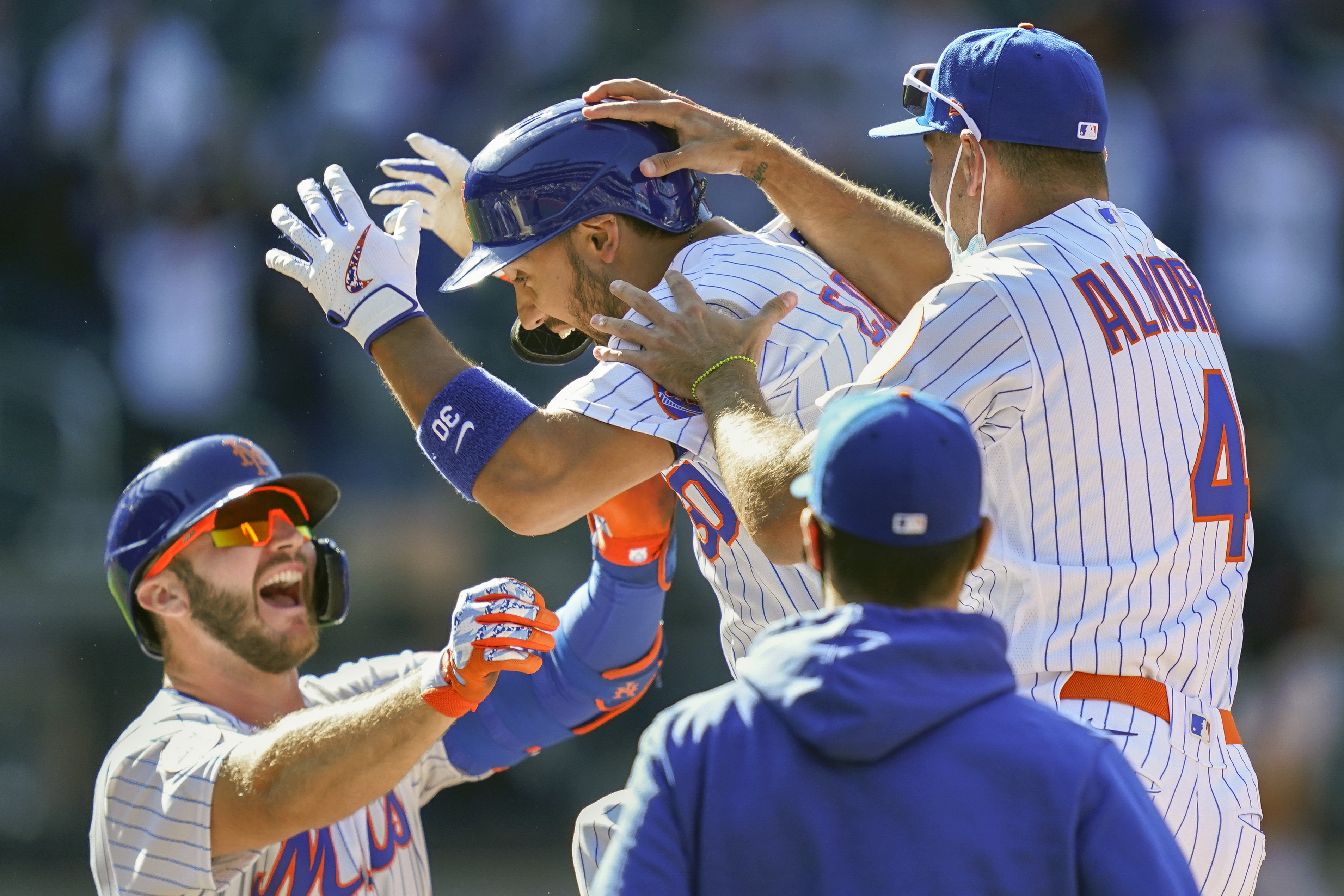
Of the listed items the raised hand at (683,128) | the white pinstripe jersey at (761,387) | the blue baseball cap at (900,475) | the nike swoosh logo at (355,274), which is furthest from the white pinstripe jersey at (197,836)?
the blue baseball cap at (900,475)

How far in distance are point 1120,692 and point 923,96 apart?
1481 millimetres

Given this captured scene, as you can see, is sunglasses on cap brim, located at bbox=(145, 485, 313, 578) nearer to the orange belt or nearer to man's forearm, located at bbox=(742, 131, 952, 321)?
man's forearm, located at bbox=(742, 131, 952, 321)

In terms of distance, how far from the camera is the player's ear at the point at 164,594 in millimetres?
4055

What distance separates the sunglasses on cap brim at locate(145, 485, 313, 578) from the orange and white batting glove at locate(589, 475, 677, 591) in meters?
0.92

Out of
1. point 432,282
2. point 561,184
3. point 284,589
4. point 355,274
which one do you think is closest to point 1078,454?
point 561,184

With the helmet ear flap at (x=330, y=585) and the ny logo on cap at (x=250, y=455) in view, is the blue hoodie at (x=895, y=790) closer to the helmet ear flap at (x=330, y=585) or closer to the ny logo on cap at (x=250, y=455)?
the helmet ear flap at (x=330, y=585)

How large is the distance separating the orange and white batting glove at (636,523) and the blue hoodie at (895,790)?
6.78 ft

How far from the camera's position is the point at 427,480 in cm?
763

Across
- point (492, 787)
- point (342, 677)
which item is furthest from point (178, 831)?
point (492, 787)

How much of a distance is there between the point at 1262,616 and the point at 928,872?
5904mm

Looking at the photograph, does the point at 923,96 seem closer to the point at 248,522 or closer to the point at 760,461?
the point at 760,461

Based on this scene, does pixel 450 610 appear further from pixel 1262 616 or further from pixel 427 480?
pixel 1262 616

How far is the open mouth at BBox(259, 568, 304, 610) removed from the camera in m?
4.22

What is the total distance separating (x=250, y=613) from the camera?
4.06 metres
